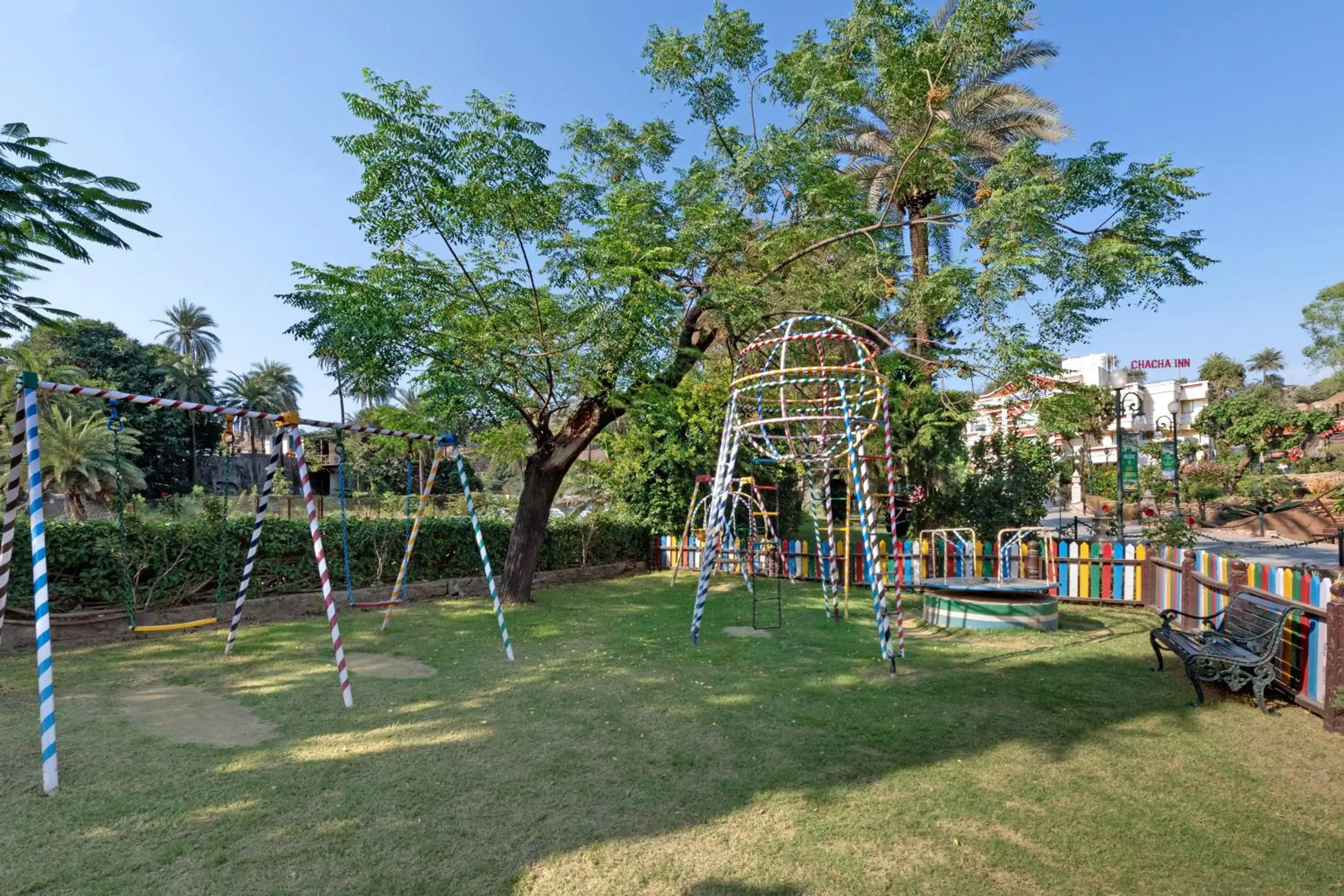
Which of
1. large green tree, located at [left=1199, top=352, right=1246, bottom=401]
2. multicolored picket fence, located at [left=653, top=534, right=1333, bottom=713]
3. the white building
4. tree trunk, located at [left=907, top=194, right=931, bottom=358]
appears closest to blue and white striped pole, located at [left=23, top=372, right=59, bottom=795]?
multicolored picket fence, located at [left=653, top=534, right=1333, bottom=713]

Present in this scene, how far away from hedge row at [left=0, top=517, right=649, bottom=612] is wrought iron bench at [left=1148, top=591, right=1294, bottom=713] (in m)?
9.13

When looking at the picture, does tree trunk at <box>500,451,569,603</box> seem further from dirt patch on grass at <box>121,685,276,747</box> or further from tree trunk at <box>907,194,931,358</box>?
tree trunk at <box>907,194,931,358</box>

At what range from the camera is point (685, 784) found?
155 inches

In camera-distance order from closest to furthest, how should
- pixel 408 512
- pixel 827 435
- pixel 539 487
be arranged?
1. pixel 827 435
2. pixel 408 512
3. pixel 539 487

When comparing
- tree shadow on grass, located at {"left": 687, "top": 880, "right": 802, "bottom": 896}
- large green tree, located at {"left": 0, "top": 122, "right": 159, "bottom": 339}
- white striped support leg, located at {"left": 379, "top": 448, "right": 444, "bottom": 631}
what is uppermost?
large green tree, located at {"left": 0, "top": 122, "right": 159, "bottom": 339}

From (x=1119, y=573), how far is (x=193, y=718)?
11342 mm

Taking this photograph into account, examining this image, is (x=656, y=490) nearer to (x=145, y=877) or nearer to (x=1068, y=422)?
(x=1068, y=422)

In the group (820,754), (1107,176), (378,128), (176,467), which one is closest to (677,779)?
(820,754)

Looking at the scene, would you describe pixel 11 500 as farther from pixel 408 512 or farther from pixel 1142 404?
pixel 1142 404

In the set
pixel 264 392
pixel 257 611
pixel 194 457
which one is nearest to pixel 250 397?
pixel 264 392

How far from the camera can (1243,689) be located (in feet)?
18.4

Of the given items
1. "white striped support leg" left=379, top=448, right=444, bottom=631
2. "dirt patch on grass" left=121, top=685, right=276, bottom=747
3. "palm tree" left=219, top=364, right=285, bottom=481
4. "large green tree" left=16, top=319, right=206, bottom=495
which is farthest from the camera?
"palm tree" left=219, top=364, right=285, bottom=481

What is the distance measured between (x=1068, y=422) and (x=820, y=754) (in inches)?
261

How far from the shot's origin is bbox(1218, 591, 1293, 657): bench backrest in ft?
16.9
